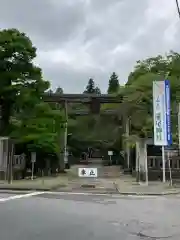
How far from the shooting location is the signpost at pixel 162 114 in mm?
30031

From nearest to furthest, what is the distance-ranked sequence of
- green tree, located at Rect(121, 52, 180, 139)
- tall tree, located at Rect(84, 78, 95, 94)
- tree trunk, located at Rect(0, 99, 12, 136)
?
tree trunk, located at Rect(0, 99, 12, 136) → green tree, located at Rect(121, 52, 180, 139) → tall tree, located at Rect(84, 78, 95, 94)

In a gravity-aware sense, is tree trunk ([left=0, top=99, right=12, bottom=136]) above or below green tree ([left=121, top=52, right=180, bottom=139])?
below

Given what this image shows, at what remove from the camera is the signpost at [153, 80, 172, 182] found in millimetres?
30031

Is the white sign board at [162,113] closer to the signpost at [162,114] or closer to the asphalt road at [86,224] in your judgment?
the signpost at [162,114]

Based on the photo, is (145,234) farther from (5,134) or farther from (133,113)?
(133,113)

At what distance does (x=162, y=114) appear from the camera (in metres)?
30.5

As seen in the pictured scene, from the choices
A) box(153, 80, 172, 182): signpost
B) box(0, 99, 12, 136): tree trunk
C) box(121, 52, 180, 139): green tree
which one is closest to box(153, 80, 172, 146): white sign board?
box(153, 80, 172, 182): signpost

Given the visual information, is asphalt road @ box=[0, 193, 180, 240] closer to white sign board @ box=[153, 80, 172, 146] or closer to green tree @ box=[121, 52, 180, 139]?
white sign board @ box=[153, 80, 172, 146]

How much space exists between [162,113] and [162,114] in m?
0.07

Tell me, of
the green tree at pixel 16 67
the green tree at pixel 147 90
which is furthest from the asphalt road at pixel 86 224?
the green tree at pixel 147 90

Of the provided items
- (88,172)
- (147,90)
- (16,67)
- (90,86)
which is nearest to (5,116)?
(16,67)

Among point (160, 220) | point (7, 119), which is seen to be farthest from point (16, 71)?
point (160, 220)

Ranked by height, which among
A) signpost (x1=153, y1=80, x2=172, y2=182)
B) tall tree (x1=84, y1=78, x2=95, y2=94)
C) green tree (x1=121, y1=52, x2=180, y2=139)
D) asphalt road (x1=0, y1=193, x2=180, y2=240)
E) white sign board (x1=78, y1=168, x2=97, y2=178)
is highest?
tall tree (x1=84, y1=78, x2=95, y2=94)

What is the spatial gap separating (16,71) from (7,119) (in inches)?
177
